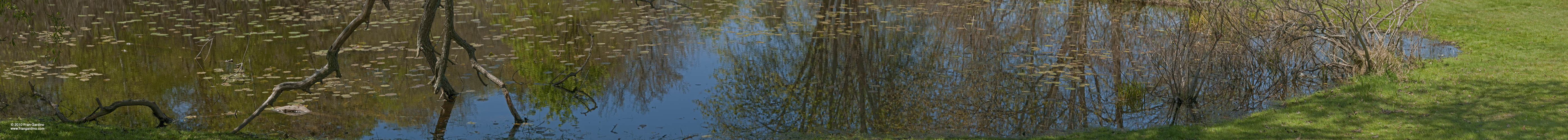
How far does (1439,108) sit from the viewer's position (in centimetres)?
855

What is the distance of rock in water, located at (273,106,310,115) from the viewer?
8.66 m

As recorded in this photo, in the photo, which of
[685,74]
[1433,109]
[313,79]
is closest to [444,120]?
[313,79]

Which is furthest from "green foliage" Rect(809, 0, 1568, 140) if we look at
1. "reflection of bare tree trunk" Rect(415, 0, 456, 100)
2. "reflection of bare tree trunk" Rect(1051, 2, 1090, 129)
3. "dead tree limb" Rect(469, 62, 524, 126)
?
"reflection of bare tree trunk" Rect(415, 0, 456, 100)

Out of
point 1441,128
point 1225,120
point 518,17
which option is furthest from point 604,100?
point 518,17

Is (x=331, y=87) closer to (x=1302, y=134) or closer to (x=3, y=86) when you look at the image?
(x=3, y=86)

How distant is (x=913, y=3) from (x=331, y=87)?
41.5ft

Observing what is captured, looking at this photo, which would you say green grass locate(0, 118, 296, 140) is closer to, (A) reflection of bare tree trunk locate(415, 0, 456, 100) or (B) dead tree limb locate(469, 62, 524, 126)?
(A) reflection of bare tree trunk locate(415, 0, 456, 100)

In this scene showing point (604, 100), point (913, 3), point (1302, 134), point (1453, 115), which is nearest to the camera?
point (1302, 134)

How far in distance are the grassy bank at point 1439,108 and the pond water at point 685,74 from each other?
449mm

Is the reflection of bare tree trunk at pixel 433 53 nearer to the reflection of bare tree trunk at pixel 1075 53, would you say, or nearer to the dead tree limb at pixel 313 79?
the dead tree limb at pixel 313 79

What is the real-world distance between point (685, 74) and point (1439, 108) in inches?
269

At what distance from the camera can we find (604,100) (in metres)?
9.66

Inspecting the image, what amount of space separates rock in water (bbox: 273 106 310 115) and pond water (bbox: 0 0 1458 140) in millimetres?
106

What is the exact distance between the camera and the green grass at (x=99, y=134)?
22.2 ft
